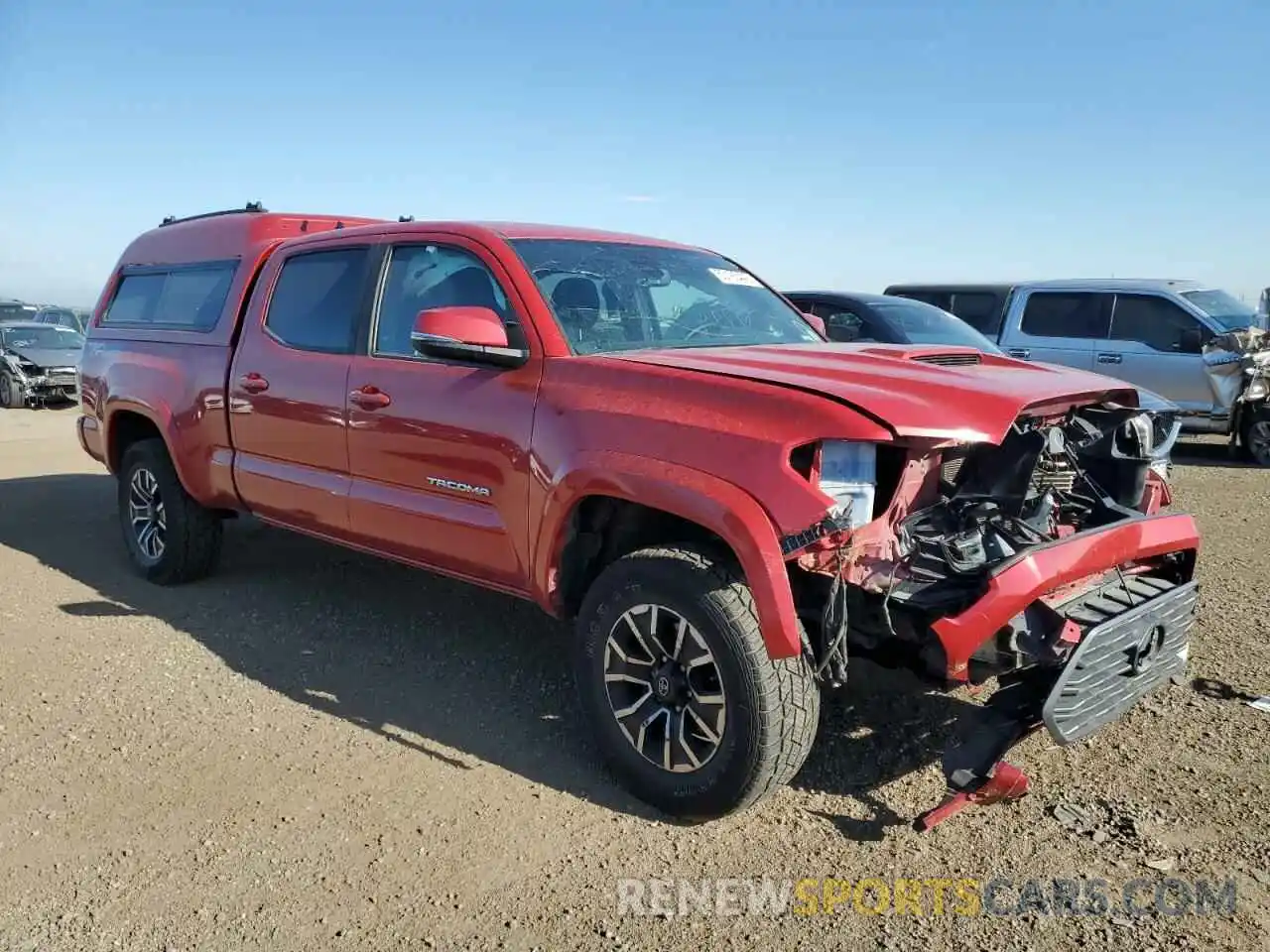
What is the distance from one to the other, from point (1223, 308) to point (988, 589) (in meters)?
10.3

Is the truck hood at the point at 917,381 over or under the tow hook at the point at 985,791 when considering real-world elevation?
over

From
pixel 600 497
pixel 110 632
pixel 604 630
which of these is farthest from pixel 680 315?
pixel 110 632

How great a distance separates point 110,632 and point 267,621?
2.47ft

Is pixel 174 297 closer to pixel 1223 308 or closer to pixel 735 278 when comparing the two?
pixel 735 278

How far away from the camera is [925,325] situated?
929 centimetres

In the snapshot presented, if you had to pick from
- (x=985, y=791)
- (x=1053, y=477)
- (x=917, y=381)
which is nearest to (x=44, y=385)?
(x=917, y=381)

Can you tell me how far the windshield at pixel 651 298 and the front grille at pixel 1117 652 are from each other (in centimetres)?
179

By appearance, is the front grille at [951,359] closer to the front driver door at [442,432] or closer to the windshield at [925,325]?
the front driver door at [442,432]

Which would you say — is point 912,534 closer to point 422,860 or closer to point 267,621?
point 422,860

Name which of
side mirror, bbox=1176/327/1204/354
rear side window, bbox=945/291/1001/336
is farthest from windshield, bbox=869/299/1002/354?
rear side window, bbox=945/291/1001/336

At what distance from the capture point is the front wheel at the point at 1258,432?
10.7 metres

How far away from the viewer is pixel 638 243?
480 centimetres

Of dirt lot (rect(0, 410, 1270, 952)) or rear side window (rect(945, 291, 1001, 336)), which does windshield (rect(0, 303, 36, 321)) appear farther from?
dirt lot (rect(0, 410, 1270, 952))

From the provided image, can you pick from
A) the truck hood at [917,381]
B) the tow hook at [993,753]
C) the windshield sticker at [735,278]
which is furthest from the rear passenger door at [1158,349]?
the tow hook at [993,753]
